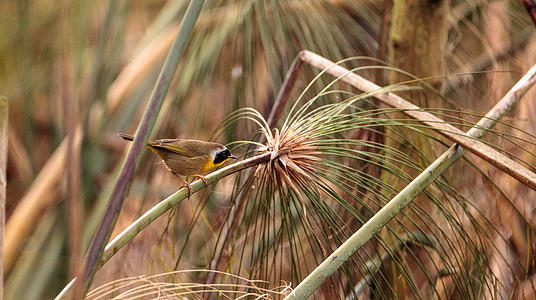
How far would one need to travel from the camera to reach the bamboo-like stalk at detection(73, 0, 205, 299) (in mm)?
605

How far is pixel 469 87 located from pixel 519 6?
0.51 metres

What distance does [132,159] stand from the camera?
0.62 meters

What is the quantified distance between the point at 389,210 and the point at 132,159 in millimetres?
438

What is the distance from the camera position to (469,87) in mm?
2189

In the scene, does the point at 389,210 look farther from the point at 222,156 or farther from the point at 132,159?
the point at 222,156

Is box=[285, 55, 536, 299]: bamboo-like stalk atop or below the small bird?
below

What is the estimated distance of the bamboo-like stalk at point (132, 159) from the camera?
605 mm

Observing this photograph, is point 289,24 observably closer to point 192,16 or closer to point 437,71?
point 437,71

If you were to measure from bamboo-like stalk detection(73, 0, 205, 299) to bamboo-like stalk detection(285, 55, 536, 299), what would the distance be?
31 centimetres

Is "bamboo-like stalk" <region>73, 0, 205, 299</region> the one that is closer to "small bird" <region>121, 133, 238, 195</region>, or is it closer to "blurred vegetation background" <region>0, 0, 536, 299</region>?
"blurred vegetation background" <region>0, 0, 536, 299</region>

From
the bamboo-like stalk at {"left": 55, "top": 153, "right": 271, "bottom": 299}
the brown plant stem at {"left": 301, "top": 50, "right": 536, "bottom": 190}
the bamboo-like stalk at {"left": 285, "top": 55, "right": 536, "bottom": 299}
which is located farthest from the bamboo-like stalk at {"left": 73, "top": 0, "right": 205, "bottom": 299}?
the brown plant stem at {"left": 301, "top": 50, "right": 536, "bottom": 190}

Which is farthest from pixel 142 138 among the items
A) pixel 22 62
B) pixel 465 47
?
pixel 465 47

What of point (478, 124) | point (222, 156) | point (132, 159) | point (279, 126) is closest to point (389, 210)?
point (478, 124)

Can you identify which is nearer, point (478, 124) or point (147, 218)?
point (147, 218)
